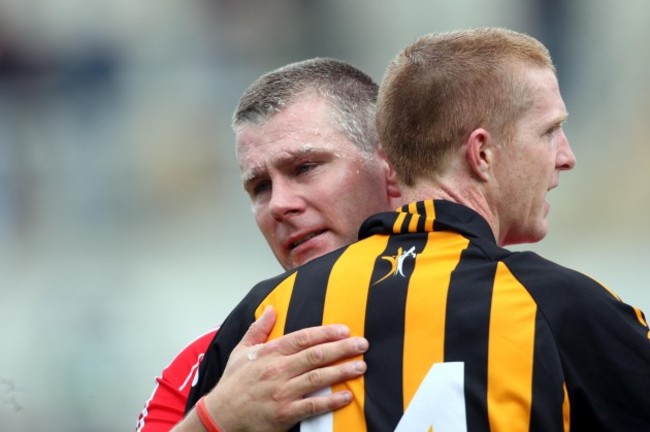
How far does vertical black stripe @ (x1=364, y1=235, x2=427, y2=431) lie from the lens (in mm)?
1984

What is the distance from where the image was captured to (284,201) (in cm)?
287

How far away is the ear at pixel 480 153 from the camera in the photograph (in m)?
2.20

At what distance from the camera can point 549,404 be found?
1905 mm

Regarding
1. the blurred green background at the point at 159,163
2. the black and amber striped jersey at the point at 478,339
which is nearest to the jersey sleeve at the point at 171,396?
the black and amber striped jersey at the point at 478,339

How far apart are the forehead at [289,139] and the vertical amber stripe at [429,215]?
785 millimetres

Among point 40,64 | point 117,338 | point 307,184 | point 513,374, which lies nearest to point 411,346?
point 513,374

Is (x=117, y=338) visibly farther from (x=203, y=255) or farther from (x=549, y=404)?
(x=549, y=404)

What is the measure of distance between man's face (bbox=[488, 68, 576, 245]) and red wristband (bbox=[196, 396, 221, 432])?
2.22 ft

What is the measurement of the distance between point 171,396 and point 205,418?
23.9 inches

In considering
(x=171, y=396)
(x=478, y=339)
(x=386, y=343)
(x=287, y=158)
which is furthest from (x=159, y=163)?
(x=478, y=339)

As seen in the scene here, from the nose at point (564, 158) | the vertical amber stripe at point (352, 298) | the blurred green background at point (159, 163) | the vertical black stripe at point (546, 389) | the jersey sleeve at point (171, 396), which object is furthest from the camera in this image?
the blurred green background at point (159, 163)

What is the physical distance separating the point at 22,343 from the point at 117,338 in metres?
0.49

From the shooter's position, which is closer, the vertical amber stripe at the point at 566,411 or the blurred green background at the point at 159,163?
the vertical amber stripe at the point at 566,411

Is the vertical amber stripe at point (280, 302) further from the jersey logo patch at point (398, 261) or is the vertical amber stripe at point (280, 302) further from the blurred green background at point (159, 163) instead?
the blurred green background at point (159, 163)
